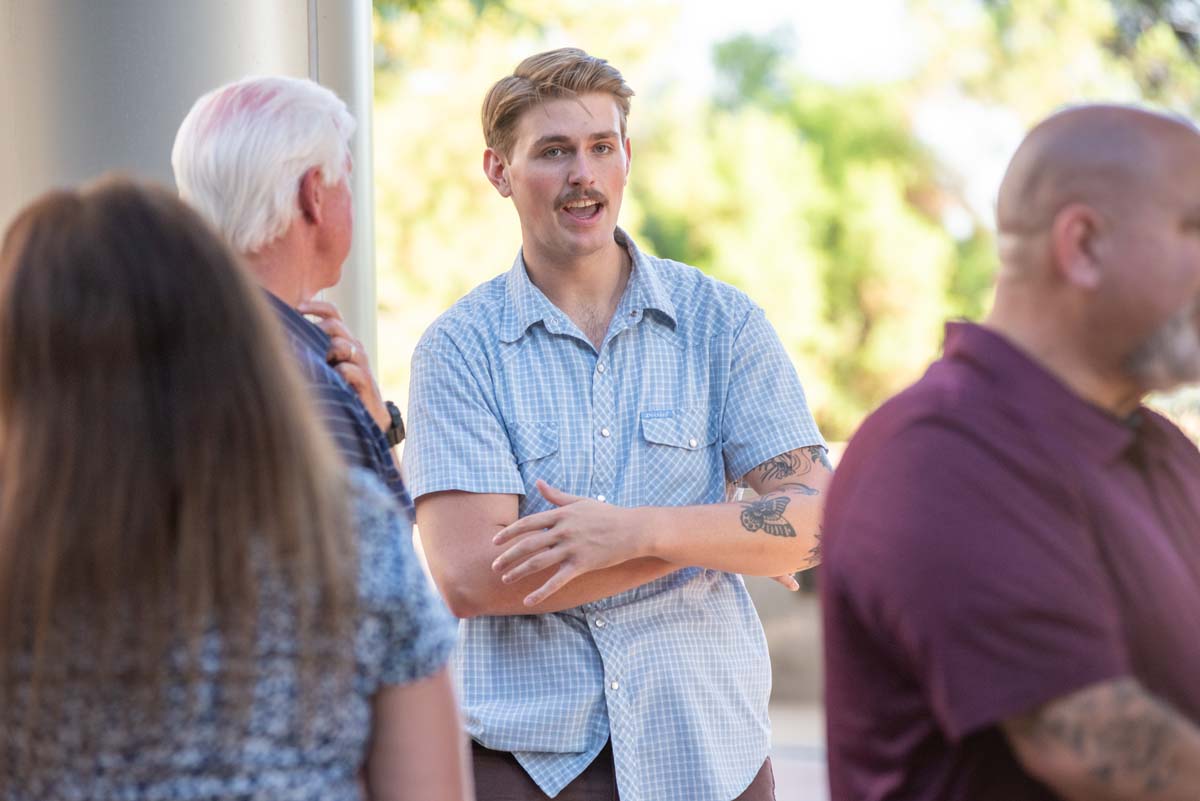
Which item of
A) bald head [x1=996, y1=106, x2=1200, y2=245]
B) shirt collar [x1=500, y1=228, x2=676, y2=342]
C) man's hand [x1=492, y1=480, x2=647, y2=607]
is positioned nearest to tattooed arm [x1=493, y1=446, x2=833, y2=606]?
man's hand [x1=492, y1=480, x2=647, y2=607]

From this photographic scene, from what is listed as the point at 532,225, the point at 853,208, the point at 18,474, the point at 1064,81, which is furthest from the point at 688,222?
the point at 18,474

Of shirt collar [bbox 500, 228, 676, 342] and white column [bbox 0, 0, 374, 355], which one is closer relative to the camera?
white column [bbox 0, 0, 374, 355]

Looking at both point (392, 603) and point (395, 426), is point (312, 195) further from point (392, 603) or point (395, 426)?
point (392, 603)

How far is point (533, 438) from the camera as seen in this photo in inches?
110

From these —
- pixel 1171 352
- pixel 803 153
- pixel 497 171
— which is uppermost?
pixel 803 153

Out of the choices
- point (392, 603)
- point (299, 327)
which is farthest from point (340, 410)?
point (392, 603)

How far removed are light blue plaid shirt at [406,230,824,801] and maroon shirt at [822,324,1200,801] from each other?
0.80m

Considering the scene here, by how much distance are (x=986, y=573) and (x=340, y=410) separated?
92 centimetres

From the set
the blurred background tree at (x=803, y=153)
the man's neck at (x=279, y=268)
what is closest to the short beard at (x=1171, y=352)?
the man's neck at (x=279, y=268)

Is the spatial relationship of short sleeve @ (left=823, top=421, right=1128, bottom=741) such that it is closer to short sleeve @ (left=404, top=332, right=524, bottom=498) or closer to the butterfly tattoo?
the butterfly tattoo

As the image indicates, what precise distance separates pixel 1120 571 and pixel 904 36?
89.3 ft

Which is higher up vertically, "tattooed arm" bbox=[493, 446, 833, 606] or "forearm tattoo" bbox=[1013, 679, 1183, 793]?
"tattooed arm" bbox=[493, 446, 833, 606]

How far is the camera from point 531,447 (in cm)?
280

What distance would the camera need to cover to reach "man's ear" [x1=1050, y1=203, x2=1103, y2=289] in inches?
71.4
